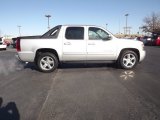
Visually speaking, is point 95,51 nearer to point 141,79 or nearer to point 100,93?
point 141,79

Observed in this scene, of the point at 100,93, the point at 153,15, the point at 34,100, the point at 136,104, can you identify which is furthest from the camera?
the point at 153,15

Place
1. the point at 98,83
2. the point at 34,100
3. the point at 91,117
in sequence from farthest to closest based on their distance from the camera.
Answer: the point at 98,83 → the point at 34,100 → the point at 91,117

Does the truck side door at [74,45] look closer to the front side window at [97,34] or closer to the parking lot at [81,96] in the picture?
the front side window at [97,34]

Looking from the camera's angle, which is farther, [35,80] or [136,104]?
[35,80]

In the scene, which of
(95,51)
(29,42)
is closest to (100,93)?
(95,51)

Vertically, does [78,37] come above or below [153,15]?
below

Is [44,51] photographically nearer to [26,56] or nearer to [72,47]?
[26,56]

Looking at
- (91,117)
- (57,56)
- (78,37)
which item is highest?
(78,37)

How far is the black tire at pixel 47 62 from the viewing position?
32.7 feet

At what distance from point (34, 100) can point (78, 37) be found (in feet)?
15.2

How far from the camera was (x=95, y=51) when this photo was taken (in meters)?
10.1

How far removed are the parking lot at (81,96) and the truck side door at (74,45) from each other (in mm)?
793

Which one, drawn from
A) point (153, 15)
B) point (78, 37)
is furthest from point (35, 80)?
point (153, 15)

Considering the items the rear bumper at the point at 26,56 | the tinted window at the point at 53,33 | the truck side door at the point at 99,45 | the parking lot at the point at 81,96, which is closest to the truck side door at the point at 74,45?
the truck side door at the point at 99,45
